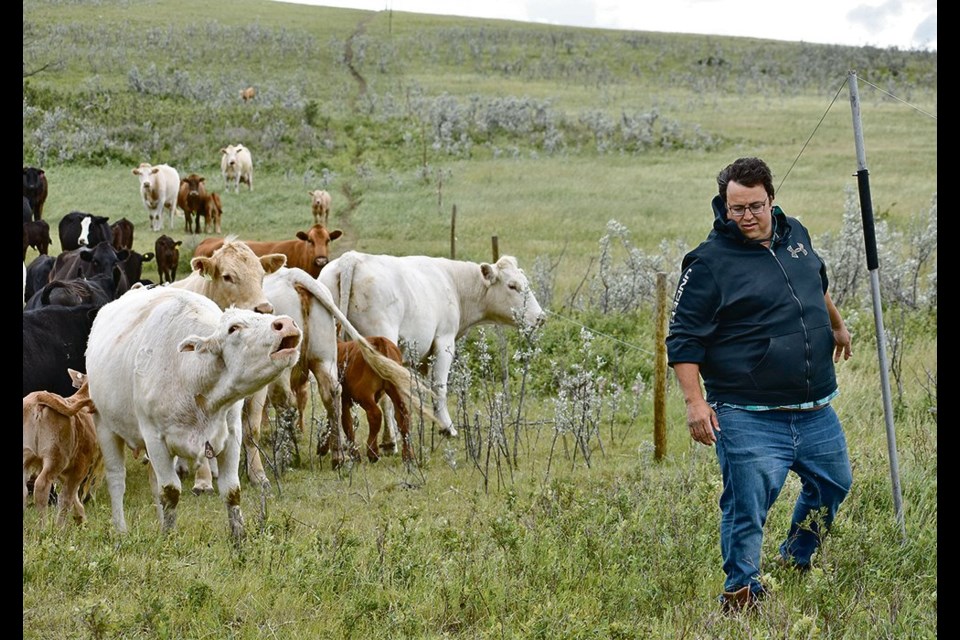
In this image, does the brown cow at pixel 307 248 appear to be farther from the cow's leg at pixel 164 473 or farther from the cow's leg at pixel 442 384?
the cow's leg at pixel 164 473

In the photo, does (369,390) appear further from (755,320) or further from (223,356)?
(755,320)

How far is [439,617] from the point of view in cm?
507

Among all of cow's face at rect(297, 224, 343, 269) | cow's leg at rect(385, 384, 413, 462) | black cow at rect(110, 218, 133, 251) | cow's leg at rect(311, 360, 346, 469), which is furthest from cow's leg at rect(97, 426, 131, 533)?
black cow at rect(110, 218, 133, 251)

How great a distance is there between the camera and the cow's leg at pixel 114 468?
7.01 meters

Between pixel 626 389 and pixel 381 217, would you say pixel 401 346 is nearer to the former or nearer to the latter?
pixel 626 389

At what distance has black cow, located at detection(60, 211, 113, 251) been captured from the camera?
17.8 m

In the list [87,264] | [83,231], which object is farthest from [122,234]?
[87,264]

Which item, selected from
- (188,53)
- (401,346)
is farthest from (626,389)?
(188,53)

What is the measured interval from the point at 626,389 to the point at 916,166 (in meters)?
24.6

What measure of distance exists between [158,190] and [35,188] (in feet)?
9.05

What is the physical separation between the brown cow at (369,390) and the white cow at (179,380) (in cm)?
217

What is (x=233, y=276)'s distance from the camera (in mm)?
8281

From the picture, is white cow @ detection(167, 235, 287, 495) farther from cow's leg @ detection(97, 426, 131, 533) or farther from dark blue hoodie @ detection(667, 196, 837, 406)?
dark blue hoodie @ detection(667, 196, 837, 406)

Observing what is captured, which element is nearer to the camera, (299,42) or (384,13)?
(299,42)
